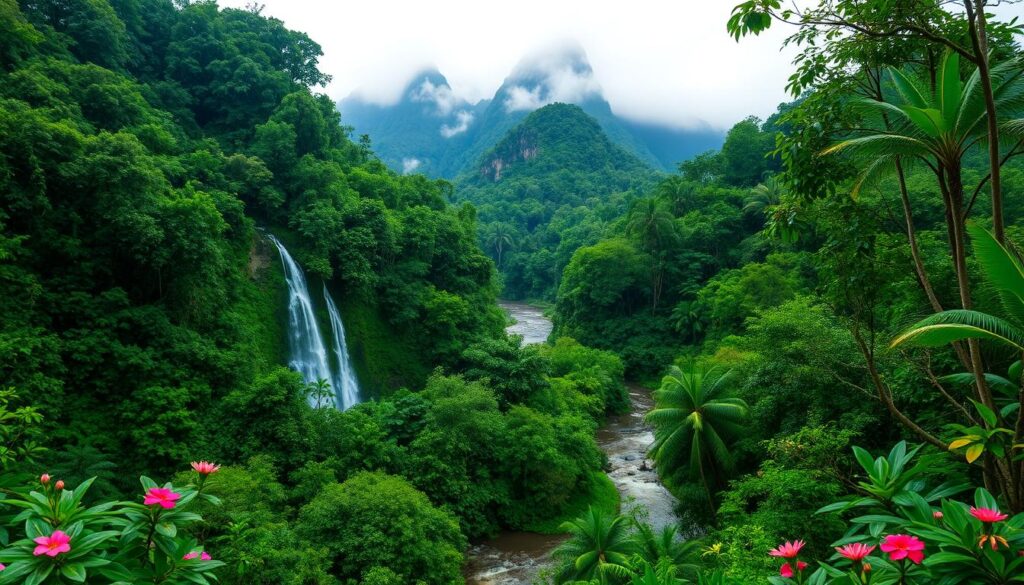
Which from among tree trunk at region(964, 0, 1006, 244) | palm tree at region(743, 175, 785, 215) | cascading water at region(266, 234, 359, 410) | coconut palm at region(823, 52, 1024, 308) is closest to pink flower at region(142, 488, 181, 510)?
coconut palm at region(823, 52, 1024, 308)

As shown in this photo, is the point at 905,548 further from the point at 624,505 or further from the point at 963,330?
the point at 624,505

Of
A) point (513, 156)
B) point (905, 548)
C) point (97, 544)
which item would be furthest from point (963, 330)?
point (513, 156)

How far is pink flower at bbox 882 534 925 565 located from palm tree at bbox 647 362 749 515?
40.1ft

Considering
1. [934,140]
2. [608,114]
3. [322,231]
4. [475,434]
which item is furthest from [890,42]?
[608,114]

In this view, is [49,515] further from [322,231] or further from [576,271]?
[576,271]

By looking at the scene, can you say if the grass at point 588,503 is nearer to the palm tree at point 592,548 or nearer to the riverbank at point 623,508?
the riverbank at point 623,508

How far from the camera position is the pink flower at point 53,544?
2154mm

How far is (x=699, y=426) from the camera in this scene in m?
14.2

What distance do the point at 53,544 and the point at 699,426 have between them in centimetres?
1429

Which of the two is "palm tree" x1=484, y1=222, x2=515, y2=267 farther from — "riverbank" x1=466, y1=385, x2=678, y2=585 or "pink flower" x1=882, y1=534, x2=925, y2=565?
"pink flower" x1=882, y1=534, x2=925, y2=565

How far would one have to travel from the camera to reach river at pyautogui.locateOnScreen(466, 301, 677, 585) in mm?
14305

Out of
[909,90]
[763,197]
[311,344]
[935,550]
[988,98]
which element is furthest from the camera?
[763,197]

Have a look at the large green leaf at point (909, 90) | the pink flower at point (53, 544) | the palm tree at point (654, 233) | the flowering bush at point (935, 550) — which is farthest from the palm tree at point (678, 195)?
the pink flower at point (53, 544)

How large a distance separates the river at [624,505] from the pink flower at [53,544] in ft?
40.7
